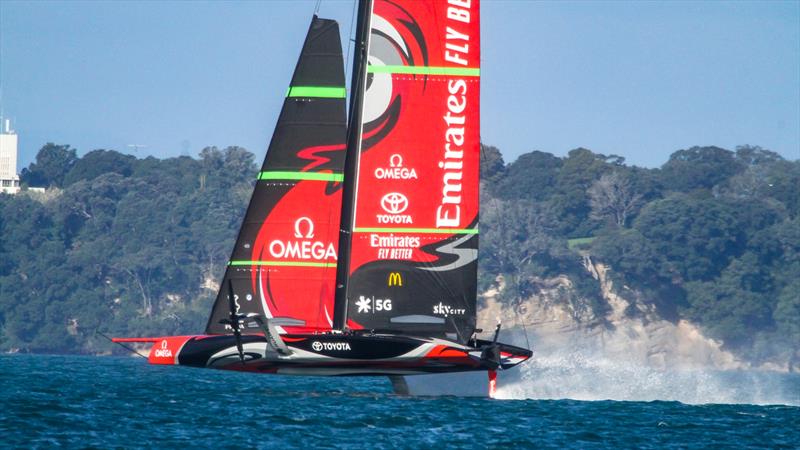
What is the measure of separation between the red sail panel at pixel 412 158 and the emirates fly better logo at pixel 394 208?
0.02m

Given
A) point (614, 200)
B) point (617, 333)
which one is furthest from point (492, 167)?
point (617, 333)

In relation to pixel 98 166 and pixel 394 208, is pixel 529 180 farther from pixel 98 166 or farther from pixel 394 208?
pixel 394 208

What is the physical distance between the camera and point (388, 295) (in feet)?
108

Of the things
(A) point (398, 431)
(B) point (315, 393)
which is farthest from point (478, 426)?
(B) point (315, 393)

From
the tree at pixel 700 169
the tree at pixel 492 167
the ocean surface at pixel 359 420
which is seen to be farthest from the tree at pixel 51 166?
the ocean surface at pixel 359 420

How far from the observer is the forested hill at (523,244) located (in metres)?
113

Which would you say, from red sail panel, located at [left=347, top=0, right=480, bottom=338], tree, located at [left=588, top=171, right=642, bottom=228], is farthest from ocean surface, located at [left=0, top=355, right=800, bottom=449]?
tree, located at [left=588, top=171, right=642, bottom=228]

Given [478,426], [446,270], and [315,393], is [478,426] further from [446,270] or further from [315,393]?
[315,393]

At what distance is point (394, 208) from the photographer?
108 ft

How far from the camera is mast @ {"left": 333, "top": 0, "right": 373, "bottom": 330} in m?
32.8

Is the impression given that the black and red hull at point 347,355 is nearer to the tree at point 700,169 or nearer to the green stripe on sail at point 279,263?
the green stripe on sail at point 279,263

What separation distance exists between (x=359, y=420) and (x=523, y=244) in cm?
8784

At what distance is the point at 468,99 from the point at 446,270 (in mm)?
3590

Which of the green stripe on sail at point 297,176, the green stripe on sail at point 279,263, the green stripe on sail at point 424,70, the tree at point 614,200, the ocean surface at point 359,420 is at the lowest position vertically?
the ocean surface at point 359,420
